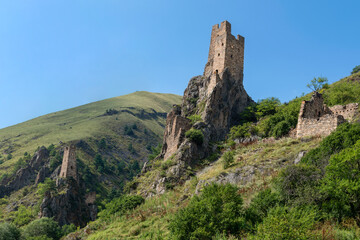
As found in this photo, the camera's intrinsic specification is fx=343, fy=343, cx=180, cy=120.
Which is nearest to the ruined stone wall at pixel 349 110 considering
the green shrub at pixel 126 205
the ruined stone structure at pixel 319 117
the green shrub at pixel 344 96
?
the ruined stone structure at pixel 319 117

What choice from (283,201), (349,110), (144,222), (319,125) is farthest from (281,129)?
(283,201)

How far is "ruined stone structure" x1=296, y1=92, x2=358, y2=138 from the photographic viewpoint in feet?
98.6

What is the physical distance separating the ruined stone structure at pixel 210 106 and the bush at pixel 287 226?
21.1 m

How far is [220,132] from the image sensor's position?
4850 cm

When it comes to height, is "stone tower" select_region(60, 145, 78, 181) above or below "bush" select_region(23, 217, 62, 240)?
above

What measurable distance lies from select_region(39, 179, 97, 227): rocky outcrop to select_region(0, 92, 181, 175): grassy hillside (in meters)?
32.2

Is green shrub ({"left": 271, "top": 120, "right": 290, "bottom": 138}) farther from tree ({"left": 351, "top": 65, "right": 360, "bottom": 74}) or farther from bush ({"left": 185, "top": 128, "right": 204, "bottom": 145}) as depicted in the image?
tree ({"left": 351, "top": 65, "right": 360, "bottom": 74})

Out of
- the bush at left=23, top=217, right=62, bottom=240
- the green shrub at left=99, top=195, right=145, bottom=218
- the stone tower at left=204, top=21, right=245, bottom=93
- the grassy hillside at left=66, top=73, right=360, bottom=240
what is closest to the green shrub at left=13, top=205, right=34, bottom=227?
the bush at left=23, top=217, right=62, bottom=240

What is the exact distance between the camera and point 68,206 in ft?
227

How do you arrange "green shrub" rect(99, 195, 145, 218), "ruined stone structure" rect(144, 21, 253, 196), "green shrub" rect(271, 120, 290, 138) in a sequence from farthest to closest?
"ruined stone structure" rect(144, 21, 253, 196), "green shrub" rect(271, 120, 290, 138), "green shrub" rect(99, 195, 145, 218)

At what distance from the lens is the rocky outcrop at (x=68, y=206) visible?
65.9 meters

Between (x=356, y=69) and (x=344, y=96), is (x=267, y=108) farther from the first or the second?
(x=356, y=69)

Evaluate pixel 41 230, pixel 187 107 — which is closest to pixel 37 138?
pixel 41 230

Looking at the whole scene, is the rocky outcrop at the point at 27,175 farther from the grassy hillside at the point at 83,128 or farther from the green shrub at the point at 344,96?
the green shrub at the point at 344,96
